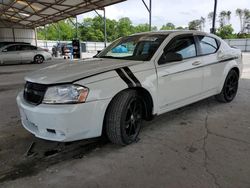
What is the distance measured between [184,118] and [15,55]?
535 inches

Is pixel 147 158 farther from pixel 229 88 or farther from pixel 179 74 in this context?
pixel 229 88

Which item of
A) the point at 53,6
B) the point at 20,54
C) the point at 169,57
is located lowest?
the point at 20,54

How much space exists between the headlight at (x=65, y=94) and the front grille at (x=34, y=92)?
0.28 feet

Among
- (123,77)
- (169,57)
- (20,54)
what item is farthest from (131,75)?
(20,54)

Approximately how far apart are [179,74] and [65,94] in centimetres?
174

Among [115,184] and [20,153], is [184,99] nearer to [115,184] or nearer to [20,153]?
[115,184]

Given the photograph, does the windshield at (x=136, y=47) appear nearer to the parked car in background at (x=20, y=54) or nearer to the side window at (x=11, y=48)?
the parked car in background at (x=20, y=54)

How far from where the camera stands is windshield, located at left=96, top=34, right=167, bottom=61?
3.44 meters

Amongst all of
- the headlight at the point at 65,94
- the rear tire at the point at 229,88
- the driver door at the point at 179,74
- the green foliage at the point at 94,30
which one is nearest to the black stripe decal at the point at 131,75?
the driver door at the point at 179,74

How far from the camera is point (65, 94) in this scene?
257 centimetres

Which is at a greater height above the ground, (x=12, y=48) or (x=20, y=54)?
(x=12, y=48)

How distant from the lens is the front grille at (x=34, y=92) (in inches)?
105

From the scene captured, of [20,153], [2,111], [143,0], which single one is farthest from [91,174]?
[143,0]

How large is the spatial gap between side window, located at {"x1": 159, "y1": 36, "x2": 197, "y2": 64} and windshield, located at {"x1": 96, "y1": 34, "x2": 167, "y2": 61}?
0.16 m
